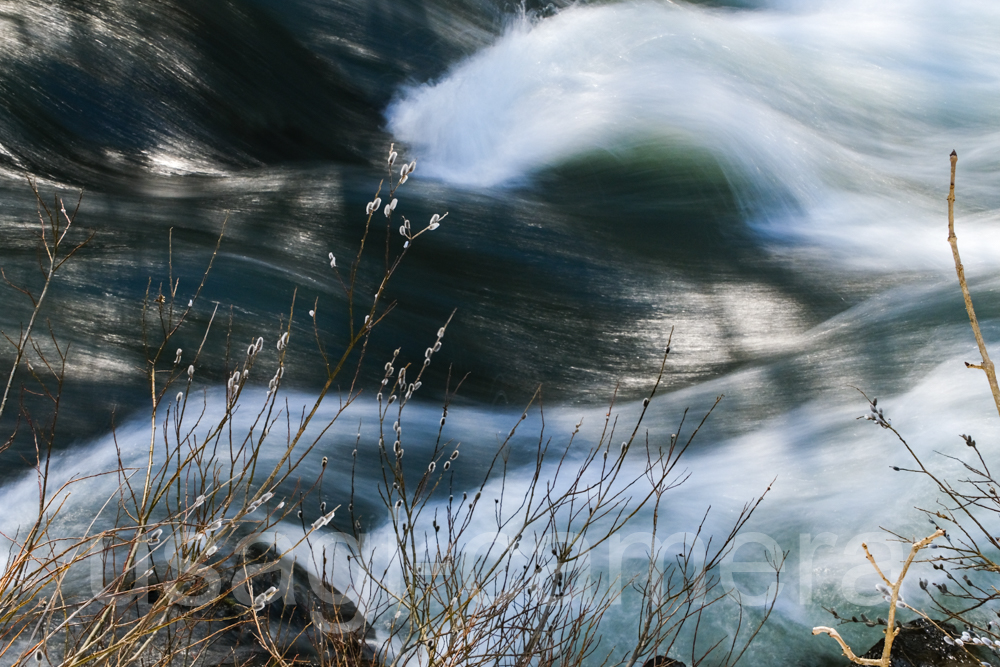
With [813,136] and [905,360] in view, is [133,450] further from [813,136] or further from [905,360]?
[813,136]

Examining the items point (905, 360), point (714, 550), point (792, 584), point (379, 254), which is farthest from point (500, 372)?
point (905, 360)

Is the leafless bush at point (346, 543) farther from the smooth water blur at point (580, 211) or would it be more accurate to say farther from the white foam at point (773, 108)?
the white foam at point (773, 108)

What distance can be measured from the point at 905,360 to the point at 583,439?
111 inches

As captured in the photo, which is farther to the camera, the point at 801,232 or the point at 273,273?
the point at 801,232

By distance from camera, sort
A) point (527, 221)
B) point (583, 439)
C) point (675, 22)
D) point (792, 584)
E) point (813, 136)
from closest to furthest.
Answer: point (792, 584) < point (583, 439) < point (527, 221) < point (813, 136) < point (675, 22)

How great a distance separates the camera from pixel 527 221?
8.04m

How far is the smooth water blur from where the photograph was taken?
6105mm

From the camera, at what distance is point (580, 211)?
326 inches

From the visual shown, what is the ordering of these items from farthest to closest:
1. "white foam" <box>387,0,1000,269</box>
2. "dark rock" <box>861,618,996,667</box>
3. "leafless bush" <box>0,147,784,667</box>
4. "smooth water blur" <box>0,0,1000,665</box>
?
"white foam" <box>387,0,1000,269</box> → "smooth water blur" <box>0,0,1000,665</box> → "dark rock" <box>861,618,996,667</box> → "leafless bush" <box>0,147,784,667</box>

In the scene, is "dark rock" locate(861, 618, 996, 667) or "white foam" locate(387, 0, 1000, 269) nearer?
"dark rock" locate(861, 618, 996, 667)

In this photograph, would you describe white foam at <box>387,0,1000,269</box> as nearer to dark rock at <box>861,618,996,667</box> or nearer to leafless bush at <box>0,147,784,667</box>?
leafless bush at <box>0,147,784,667</box>

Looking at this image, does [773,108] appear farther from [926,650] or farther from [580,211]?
[926,650]

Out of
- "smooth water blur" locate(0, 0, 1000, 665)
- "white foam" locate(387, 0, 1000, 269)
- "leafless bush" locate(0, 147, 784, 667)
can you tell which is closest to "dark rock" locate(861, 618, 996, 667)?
"smooth water blur" locate(0, 0, 1000, 665)

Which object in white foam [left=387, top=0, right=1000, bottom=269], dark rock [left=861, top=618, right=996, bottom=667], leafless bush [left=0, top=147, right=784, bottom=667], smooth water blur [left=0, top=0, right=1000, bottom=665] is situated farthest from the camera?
white foam [left=387, top=0, right=1000, bottom=269]
